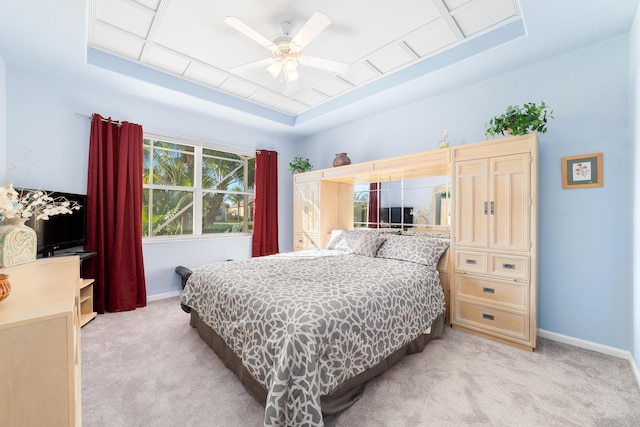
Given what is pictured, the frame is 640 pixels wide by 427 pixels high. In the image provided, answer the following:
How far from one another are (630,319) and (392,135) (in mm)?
3028

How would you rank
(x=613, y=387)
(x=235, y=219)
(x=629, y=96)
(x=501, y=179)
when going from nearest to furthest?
(x=613, y=387) → (x=629, y=96) → (x=501, y=179) → (x=235, y=219)

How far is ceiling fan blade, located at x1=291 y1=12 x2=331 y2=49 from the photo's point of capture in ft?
6.18

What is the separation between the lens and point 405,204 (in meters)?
3.61

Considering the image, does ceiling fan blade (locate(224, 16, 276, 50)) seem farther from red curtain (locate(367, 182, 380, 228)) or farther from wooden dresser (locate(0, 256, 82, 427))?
red curtain (locate(367, 182, 380, 228))

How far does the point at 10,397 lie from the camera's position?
888 millimetres

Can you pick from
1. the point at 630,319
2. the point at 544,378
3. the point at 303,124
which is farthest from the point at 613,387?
the point at 303,124

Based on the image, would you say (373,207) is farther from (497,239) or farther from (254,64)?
(254,64)

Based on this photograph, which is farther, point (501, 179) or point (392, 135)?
point (392, 135)

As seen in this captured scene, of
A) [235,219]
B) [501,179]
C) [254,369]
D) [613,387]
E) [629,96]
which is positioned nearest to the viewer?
[254,369]

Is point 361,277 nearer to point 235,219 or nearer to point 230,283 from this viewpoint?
point 230,283

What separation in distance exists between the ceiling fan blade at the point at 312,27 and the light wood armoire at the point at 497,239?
1.81 metres

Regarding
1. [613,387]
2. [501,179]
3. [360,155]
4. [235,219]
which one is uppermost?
[360,155]

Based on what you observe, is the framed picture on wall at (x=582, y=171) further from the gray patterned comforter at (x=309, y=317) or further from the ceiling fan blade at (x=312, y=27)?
the ceiling fan blade at (x=312, y=27)

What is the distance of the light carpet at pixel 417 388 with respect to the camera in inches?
61.7
